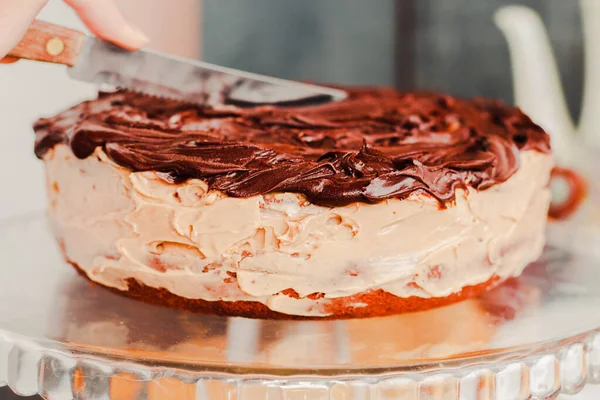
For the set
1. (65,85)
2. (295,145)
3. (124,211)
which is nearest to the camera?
(124,211)

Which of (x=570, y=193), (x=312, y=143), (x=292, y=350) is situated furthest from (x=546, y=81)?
(x=292, y=350)

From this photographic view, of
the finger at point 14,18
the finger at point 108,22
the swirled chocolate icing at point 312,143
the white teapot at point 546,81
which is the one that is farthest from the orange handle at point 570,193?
the finger at point 14,18

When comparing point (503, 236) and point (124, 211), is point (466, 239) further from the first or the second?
point (124, 211)

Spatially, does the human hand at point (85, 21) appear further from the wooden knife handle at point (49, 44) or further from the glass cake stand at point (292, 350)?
the glass cake stand at point (292, 350)

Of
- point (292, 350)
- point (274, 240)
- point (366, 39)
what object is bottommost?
point (292, 350)

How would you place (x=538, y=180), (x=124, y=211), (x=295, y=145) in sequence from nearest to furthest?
(x=124, y=211) → (x=295, y=145) → (x=538, y=180)

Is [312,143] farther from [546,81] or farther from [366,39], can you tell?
[366,39]

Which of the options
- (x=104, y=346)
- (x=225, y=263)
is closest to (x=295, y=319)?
(x=225, y=263)
